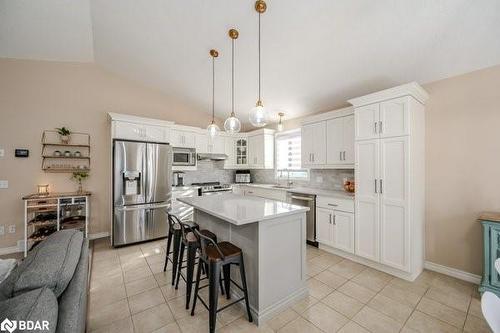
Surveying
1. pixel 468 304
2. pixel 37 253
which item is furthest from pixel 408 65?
pixel 37 253

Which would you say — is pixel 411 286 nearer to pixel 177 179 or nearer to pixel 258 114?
pixel 258 114

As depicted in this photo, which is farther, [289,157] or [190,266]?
[289,157]

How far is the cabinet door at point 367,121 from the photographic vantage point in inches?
112

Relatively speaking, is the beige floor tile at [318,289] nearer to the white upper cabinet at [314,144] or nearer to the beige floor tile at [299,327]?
the beige floor tile at [299,327]

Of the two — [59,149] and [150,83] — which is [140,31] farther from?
[59,149]

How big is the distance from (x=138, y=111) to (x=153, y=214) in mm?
2254

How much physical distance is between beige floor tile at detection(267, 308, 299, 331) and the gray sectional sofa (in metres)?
1.49

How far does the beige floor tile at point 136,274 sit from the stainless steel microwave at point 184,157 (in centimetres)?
220

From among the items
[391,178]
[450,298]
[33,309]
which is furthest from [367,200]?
[33,309]

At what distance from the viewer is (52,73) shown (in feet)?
12.3

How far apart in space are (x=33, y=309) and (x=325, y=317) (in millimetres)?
2149

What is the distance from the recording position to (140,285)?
2547 millimetres

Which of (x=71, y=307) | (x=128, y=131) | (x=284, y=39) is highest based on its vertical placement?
(x=284, y=39)

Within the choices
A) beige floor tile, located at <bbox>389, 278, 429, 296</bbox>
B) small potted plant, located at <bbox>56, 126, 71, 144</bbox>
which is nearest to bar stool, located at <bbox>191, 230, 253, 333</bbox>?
beige floor tile, located at <bbox>389, 278, 429, 296</bbox>
